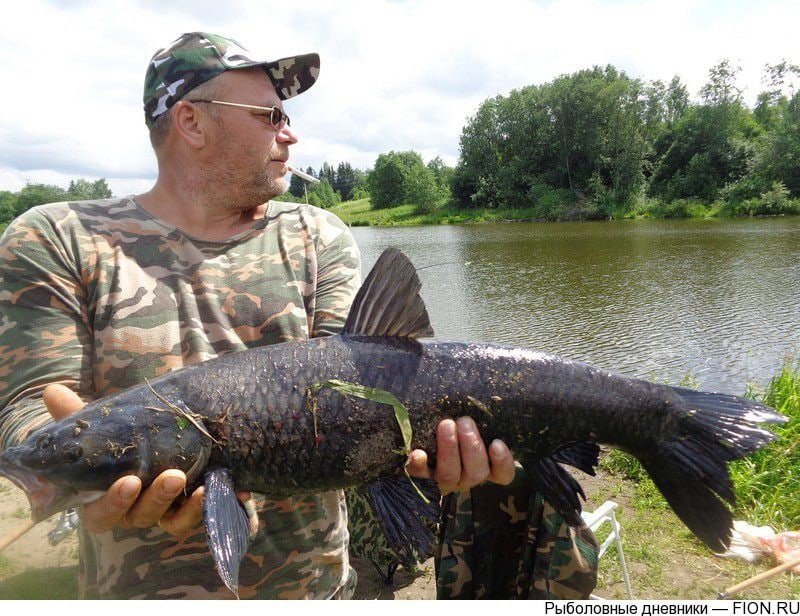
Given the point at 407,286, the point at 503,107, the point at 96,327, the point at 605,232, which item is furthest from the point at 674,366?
the point at 503,107

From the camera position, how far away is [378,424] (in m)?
2.13

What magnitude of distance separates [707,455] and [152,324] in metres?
2.26

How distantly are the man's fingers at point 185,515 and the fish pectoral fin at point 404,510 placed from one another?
25.5 inches

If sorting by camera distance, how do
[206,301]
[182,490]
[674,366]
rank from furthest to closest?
[674,366] < [206,301] < [182,490]

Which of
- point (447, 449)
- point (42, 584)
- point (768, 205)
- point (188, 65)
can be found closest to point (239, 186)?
point (188, 65)

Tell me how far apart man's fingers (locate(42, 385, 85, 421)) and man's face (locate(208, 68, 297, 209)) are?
105cm

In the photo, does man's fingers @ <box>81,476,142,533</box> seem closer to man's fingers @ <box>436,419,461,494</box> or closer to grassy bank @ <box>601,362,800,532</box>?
man's fingers @ <box>436,419,461,494</box>

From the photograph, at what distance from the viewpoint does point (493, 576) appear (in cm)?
296

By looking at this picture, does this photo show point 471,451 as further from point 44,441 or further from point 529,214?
point 529,214

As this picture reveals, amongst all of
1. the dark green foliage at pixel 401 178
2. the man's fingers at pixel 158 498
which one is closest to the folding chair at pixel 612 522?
Result: the man's fingers at pixel 158 498

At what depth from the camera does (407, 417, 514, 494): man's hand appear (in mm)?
2141

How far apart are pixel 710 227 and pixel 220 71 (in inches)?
1392

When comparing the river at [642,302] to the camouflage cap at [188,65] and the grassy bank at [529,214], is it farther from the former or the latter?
the grassy bank at [529,214]

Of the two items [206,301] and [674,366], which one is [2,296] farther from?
[674,366]
